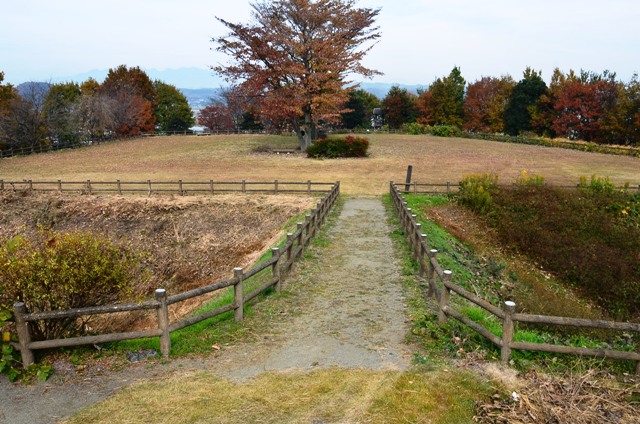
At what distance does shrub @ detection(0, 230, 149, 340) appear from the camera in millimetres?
6656

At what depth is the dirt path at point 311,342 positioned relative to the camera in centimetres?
595

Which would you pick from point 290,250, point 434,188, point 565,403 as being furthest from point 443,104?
point 565,403

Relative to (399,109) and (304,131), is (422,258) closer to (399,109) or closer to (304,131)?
(304,131)

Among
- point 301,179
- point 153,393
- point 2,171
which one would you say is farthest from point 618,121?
point 2,171

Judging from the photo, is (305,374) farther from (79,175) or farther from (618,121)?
(618,121)

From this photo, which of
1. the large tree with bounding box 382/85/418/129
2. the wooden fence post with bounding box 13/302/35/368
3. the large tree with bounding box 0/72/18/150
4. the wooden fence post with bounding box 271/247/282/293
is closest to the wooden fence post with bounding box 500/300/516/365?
the wooden fence post with bounding box 271/247/282/293

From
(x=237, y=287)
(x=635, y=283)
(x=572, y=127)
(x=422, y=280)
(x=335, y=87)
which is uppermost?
(x=335, y=87)

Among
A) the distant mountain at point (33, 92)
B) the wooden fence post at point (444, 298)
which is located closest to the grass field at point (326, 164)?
the distant mountain at point (33, 92)

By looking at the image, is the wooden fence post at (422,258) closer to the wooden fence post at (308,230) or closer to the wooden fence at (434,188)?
the wooden fence post at (308,230)

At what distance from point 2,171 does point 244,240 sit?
2755 centimetres

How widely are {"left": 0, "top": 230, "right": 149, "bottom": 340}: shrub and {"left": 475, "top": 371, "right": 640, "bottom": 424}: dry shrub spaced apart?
6182 millimetres

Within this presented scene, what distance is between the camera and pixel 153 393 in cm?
598

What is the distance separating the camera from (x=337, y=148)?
127 feet

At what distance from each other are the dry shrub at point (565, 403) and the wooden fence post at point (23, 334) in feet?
21.0
